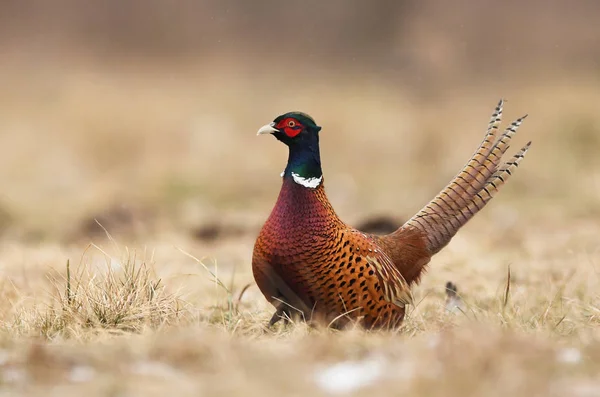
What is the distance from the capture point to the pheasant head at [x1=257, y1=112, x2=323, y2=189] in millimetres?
4645

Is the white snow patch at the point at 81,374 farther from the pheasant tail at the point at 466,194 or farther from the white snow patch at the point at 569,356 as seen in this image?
the pheasant tail at the point at 466,194

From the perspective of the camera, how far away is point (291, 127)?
4676mm

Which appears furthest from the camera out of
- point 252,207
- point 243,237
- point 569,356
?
point 252,207

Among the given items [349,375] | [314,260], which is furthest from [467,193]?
[349,375]

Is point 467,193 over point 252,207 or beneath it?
over

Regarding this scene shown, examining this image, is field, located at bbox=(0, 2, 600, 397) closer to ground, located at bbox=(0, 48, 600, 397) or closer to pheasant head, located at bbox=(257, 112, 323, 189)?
ground, located at bbox=(0, 48, 600, 397)

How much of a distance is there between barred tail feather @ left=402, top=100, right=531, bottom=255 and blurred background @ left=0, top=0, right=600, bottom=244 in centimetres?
474

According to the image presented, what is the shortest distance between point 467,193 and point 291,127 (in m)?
1.16

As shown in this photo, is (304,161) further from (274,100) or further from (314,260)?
(274,100)

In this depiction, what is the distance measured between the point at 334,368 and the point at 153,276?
87.3 inches

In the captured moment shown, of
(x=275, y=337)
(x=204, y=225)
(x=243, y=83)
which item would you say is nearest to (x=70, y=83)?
(x=243, y=83)

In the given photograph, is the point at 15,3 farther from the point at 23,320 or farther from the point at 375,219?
the point at 23,320

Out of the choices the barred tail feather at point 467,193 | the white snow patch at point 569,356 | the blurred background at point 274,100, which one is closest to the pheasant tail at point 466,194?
the barred tail feather at point 467,193

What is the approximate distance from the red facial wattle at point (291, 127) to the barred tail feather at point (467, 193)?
3.12ft
